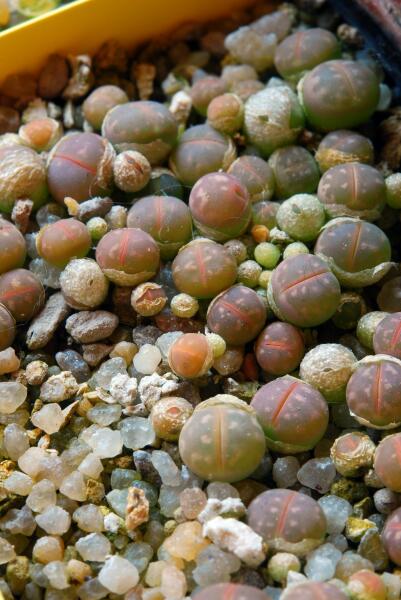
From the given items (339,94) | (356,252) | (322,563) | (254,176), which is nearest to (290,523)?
(322,563)

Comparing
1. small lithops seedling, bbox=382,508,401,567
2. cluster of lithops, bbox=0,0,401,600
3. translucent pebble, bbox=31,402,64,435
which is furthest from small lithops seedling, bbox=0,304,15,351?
small lithops seedling, bbox=382,508,401,567

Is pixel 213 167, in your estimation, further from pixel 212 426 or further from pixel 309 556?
pixel 309 556

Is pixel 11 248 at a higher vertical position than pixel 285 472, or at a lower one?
higher

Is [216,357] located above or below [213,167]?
below

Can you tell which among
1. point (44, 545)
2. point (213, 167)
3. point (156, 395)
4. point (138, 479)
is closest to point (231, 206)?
point (213, 167)

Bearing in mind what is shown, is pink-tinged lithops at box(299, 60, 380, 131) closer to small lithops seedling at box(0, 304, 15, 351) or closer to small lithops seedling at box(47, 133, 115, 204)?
small lithops seedling at box(47, 133, 115, 204)

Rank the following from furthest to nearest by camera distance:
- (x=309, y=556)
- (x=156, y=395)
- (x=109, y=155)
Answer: (x=109, y=155)
(x=156, y=395)
(x=309, y=556)

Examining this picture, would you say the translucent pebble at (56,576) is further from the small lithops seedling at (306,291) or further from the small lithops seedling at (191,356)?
the small lithops seedling at (306,291)

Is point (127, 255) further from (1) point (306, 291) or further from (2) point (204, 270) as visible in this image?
(1) point (306, 291)
